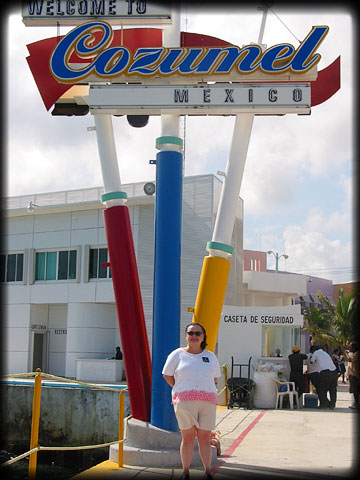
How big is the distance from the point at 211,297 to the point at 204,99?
2.73m

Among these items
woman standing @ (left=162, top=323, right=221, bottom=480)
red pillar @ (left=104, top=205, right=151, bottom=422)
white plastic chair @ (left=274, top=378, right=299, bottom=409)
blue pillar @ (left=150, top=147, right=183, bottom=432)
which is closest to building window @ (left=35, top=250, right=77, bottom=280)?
white plastic chair @ (left=274, top=378, right=299, bottom=409)

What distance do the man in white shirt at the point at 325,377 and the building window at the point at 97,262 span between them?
16426 mm

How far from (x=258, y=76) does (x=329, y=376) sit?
8.31 meters

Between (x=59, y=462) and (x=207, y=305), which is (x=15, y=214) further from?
(x=207, y=305)

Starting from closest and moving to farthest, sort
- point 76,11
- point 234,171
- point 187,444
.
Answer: point 187,444 < point 234,171 < point 76,11

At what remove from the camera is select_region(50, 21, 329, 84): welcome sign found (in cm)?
858

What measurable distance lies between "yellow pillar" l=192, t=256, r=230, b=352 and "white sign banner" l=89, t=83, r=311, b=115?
6.90 feet

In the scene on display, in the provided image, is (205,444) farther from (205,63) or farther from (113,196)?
(205,63)

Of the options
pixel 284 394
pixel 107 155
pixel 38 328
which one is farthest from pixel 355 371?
pixel 38 328

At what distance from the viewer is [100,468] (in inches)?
302

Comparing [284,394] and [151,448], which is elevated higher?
[151,448]

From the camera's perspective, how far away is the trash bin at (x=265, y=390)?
1548cm

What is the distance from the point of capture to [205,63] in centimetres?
862

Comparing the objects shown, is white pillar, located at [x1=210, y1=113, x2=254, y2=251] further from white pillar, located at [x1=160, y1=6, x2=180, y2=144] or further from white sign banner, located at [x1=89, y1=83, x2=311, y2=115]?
white pillar, located at [x1=160, y1=6, x2=180, y2=144]
